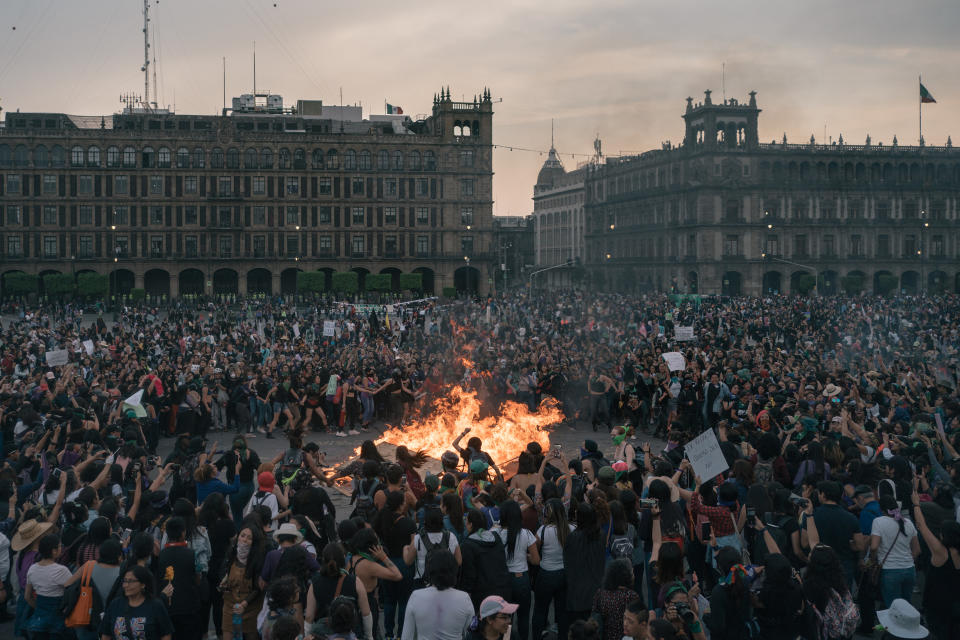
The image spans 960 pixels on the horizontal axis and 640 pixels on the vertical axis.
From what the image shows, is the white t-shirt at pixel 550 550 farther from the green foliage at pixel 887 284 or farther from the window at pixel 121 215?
the green foliage at pixel 887 284

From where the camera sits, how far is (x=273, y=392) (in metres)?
19.7

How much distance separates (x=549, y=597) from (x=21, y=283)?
72.8 metres

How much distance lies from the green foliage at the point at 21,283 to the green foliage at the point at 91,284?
404 centimetres

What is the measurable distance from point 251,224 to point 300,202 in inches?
184

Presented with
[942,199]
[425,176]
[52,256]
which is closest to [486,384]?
[425,176]

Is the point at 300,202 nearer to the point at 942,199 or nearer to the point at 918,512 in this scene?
the point at 942,199

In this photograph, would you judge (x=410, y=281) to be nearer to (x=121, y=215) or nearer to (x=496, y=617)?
(x=121, y=215)

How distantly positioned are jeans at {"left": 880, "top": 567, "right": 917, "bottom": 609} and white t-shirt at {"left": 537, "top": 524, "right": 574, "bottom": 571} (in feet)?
9.93

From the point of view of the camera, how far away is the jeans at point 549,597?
25.5 ft

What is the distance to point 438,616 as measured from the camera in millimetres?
6137

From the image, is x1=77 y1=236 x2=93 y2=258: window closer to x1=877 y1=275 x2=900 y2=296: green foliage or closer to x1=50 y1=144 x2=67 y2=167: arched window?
x1=50 y1=144 x2=67 y2=167: arched window

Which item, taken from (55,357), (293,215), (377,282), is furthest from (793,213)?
(55,357)

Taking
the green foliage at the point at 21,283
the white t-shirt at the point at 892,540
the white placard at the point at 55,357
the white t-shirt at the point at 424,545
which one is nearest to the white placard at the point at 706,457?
the white t-shirt at the point at 892,540

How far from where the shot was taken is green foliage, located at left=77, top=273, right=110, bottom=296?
68.9m
